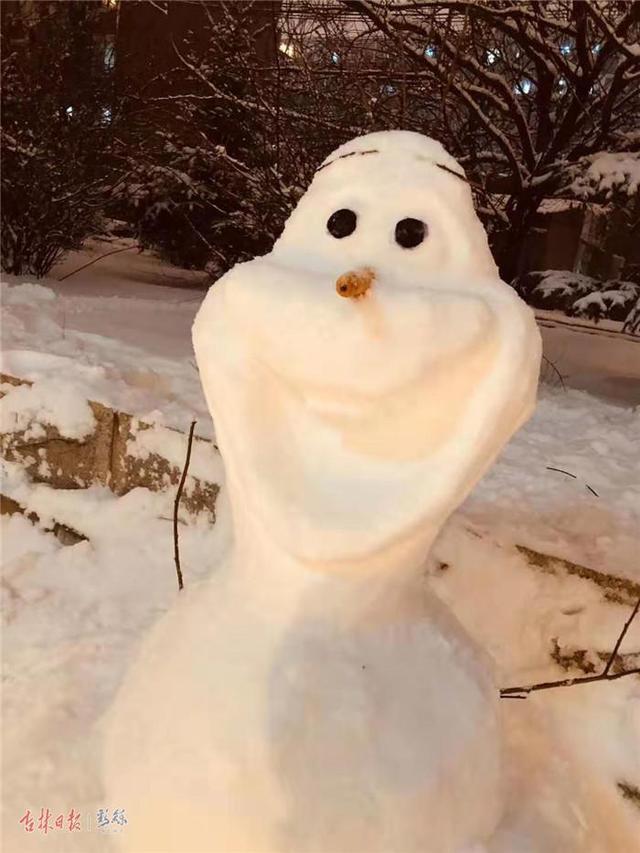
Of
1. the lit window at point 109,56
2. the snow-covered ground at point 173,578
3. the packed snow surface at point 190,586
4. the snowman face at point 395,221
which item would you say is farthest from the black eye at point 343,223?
the lit window at point 109,56

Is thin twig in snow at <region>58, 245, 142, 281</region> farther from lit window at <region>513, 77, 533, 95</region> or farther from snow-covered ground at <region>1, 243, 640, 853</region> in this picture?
lit window at <region>513, 77, 533, 95</region>

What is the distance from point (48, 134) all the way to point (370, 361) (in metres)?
3.64

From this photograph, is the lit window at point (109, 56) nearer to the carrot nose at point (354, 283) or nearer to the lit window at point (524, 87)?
the lit window at point (524, 87)

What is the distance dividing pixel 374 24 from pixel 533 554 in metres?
2.07

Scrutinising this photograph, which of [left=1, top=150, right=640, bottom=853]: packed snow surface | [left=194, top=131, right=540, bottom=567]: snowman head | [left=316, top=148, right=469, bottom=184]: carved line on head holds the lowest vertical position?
[left=1, top=150, right=640, bottom=853]: packed snow surface

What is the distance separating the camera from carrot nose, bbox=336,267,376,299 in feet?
2.36

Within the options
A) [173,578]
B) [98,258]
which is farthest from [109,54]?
[173,578]

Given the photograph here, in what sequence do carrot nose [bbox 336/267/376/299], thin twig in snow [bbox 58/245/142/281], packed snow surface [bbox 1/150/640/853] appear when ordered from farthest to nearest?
thin twig in snow [bbox 58/245/142/281], packed snow surface [bbox 1/150/640/853], carrot nose [bbox 336/267/376/299]

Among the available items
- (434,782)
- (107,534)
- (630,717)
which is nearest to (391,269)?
(434,782)

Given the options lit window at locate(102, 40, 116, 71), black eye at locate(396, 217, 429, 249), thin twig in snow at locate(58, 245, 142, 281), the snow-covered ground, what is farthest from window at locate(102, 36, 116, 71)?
black eye at locate(396, 217, 429, 249)

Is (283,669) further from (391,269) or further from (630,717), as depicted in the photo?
(630,717)

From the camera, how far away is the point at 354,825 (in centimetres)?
77

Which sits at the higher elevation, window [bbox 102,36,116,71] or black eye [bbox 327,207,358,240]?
window [bbox 102,36,116,71]

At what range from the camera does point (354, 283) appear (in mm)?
722
